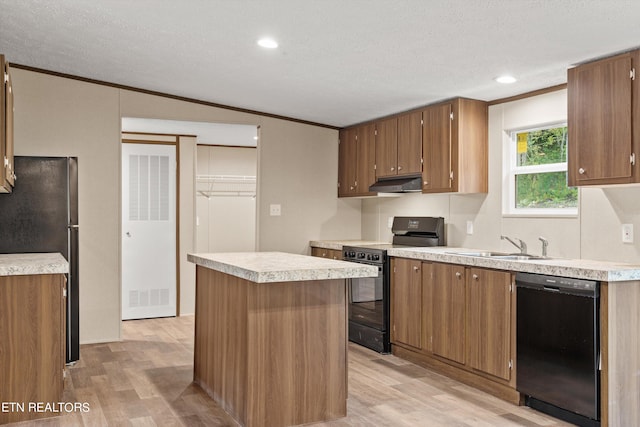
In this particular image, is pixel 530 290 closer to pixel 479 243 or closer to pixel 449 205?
pixel 479 243

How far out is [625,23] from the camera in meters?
2.76

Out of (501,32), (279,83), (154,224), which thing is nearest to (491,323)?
(501,32)

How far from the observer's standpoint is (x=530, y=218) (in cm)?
414

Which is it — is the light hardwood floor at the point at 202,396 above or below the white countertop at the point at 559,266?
below

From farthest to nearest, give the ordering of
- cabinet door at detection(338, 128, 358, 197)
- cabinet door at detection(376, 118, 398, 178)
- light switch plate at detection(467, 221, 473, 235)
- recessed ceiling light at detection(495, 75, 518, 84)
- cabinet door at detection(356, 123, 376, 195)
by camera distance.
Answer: cabinet door at detection(338, 128, 358, 197), cabinet door at detection(356, 123, 376, 195), cabinet door at detection(376, 118, 398, 178), light switch plate at detection(467, 221, 473, 235), recessed ceiling light at detection(495, 75, 518, 84)

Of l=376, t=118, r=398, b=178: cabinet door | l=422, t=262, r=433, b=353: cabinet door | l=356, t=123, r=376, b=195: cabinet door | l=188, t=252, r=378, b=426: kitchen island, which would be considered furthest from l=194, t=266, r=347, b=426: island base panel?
l=356, t=123, r=376, b=195: cabinet door

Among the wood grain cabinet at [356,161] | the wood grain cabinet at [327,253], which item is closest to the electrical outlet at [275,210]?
the wood grain cabinet at [327,253]

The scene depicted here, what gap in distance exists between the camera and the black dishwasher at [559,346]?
2.92 meters

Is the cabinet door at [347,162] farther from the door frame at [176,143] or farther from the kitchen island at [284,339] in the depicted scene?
the kitchen island at [284,339]

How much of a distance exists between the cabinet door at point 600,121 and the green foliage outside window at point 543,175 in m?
0.56

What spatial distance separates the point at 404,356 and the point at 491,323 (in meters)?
1.11

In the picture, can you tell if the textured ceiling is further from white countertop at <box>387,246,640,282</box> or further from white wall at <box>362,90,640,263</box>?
white countertop at <box>387,246,640,282</box>

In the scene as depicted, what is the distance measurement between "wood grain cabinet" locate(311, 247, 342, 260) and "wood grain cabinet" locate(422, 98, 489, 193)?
1247mm

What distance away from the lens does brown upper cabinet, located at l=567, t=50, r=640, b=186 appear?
3.11 meters
